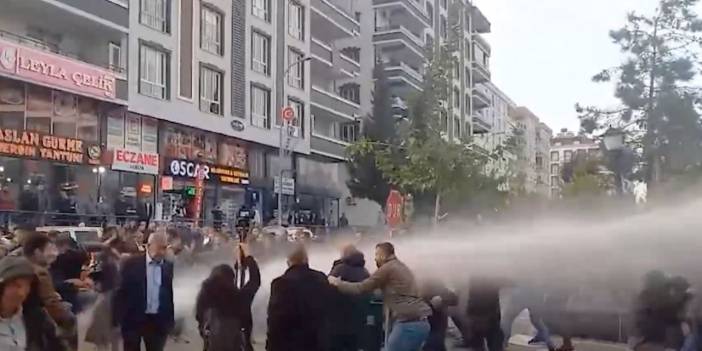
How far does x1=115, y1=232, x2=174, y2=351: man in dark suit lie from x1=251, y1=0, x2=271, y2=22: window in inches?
1209

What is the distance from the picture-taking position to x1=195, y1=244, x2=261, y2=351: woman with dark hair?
8.65 metres

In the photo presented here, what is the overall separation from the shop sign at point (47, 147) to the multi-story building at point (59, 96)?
28 mm

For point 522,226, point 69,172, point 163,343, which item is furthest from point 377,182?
point 163,343

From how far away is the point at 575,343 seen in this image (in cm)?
1283

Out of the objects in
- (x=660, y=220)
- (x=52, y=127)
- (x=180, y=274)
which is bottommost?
(x=180, y=274)

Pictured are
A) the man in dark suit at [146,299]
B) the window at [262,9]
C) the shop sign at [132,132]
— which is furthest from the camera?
the window at [262,9]

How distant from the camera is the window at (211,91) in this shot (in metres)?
34.2

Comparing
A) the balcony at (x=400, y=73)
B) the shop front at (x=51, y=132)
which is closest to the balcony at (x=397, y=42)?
the balcony at (x=400, y=73)

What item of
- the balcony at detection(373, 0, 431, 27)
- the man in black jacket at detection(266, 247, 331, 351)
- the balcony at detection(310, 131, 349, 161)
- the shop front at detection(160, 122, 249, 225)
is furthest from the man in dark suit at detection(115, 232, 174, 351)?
the balcony at detection(373, 0, 431, 27)

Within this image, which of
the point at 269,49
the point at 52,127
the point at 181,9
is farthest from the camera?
the point at 269,49

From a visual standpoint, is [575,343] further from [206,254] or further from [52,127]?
[52,127]

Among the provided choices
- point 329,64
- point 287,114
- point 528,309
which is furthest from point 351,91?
point 528,309

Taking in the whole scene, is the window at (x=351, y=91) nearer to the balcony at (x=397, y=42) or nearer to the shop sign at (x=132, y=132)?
the balcony at (x=397, y=42)

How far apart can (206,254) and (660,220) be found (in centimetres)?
711
